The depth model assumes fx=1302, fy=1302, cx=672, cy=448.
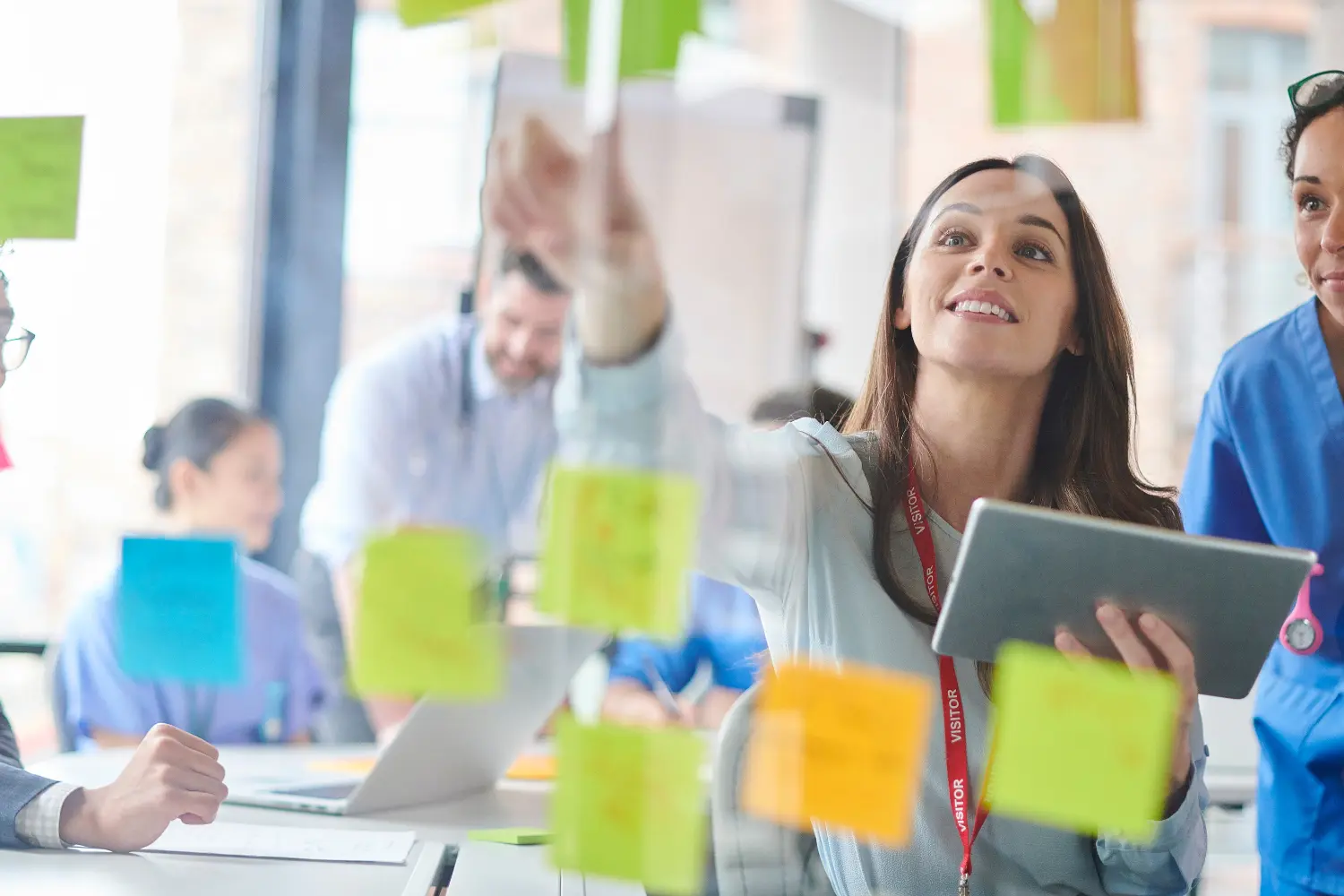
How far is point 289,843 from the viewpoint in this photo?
1.16 m

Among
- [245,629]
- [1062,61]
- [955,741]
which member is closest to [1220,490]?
[955,741]

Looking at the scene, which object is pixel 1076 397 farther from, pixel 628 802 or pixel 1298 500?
pixel 628 802

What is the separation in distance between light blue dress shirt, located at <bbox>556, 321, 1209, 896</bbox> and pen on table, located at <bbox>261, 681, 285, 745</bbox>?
1.31 meters

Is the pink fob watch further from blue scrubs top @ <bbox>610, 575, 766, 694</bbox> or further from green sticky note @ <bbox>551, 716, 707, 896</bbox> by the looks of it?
blue scrubs top @ <bbox>610, 575, 766, 694</bbox>

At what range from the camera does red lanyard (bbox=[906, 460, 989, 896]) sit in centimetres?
104

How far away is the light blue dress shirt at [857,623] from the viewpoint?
Answer: 3.42 ft

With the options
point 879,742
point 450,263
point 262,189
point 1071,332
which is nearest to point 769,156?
point 450,263

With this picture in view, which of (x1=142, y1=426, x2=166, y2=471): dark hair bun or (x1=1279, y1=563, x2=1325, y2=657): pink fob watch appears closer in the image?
(x1=1279, y1=563, x2=1325, y2=657): pink fob watch

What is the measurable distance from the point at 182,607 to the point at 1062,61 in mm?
877

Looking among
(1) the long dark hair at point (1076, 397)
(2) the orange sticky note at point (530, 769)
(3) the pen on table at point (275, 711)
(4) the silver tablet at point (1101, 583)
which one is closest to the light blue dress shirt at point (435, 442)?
(3) the pen on table at point (275, 711)

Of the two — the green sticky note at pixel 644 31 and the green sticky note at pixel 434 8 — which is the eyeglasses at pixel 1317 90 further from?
the green sticky note at pixel 434 8

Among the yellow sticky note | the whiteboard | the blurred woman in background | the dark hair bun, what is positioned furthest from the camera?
the dark hair bun

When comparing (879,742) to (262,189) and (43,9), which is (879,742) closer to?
(43,9)

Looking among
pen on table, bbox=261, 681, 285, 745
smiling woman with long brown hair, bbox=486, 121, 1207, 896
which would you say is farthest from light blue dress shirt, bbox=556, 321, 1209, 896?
pen on table, bbox=261, 681, 285, 745
